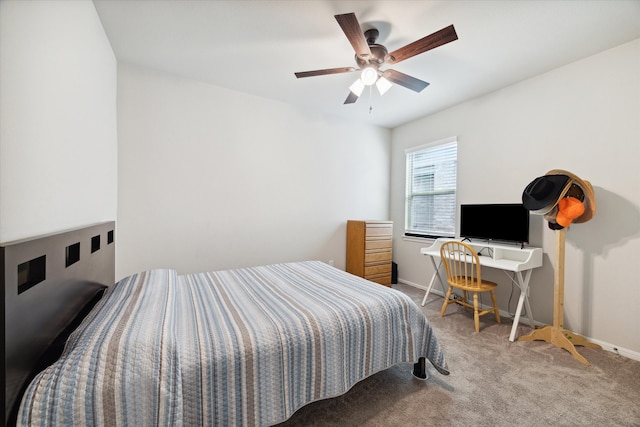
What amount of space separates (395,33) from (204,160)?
91.2 inches

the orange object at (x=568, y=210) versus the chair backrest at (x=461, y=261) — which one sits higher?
the orange object at (x=568, y=210)

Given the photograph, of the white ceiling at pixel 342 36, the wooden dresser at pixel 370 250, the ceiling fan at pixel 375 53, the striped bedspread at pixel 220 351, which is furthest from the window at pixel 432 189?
the striped bedspread at pixel 220 351

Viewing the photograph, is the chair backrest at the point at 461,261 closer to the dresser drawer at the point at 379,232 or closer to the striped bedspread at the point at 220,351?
the dresser drawer at the point at 379,232

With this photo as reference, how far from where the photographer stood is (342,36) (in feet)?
6.65

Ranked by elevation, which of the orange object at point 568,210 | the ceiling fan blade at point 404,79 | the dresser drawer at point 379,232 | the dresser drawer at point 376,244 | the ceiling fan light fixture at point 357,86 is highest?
the ceiling fan blade at point 404,79

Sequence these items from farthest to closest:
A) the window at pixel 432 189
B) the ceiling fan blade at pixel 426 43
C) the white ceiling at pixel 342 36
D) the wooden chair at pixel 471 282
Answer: the window at pixel 432 189
the wooden chair at pixel 471 282
the white ceiling at pixel 342 36
the ceiling fan blade at pixel 426 43

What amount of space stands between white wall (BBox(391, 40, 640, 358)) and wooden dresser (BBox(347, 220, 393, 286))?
137 cm

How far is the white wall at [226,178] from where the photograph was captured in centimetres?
256

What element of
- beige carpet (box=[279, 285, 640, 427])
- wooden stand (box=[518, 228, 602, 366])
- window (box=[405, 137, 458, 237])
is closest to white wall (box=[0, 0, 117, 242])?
beige carpet (box=[279, 285, 640, 427])

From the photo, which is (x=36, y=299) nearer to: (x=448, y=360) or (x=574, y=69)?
(x=448, y=360)

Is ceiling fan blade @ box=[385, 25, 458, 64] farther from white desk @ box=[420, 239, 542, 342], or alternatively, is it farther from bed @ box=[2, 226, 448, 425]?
white desk @ box=[420, 239, 542, 342]

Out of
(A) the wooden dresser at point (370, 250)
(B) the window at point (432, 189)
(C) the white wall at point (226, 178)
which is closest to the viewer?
(C) the white wall at point (226, 178)

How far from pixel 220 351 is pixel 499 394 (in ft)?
5.86

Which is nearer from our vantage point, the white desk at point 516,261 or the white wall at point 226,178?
the white desk at point 516,261
